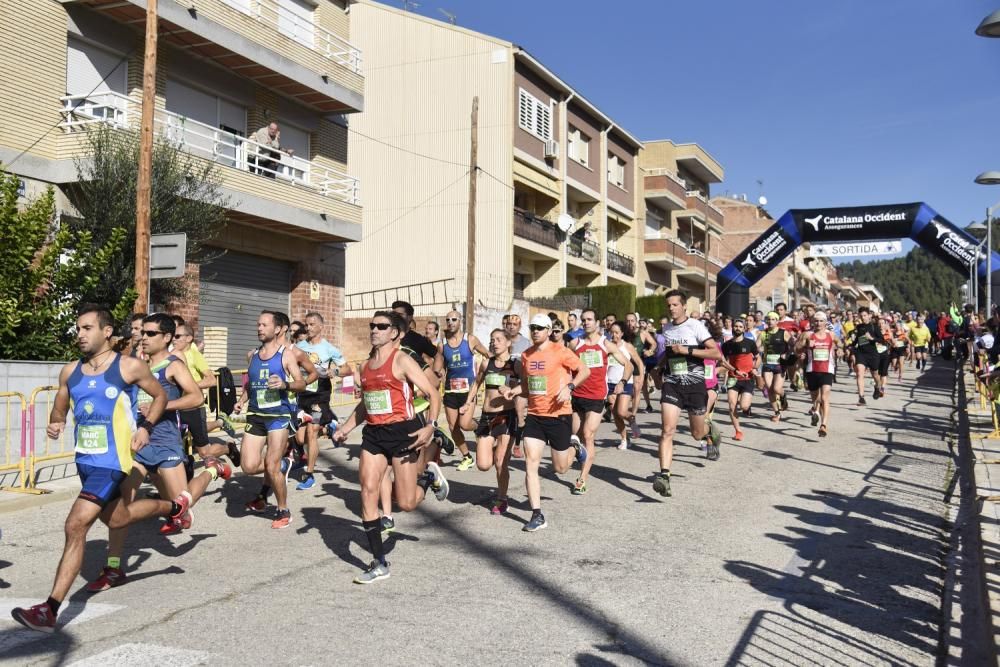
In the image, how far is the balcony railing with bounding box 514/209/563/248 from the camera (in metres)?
33.2

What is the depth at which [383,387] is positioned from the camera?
6.75 metres

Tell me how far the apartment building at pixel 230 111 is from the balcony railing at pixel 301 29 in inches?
2.0

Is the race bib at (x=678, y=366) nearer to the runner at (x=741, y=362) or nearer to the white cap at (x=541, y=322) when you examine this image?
the white cap at (x=541, y=322)

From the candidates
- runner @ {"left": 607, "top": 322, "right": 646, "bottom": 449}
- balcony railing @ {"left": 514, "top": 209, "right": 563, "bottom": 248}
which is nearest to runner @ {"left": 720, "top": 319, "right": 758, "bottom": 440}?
runner @ {"left": 607, "top": 322, "right": 646, "bottom": 449}

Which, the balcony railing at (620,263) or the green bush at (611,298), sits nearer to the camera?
the green bush at (611,298)

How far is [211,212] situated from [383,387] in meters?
10.7

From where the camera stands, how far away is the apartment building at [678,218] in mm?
47281

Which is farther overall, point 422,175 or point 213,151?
point 422,175

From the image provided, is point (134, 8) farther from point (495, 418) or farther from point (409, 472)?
point (409, 472)

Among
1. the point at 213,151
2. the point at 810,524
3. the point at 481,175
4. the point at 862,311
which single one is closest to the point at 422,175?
the point at 481,175

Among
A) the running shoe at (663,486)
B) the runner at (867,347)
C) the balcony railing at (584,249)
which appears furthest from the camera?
the balcony railing at (584,249)

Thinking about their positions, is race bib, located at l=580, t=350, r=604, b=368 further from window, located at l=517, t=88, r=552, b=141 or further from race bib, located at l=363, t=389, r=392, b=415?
window, located at l=517, t=88, r=552, b=141

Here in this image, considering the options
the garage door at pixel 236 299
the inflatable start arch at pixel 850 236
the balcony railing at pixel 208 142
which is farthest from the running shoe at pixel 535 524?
the inflatable start arch at pixel 850 236

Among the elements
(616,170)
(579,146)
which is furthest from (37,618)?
(616,170)
